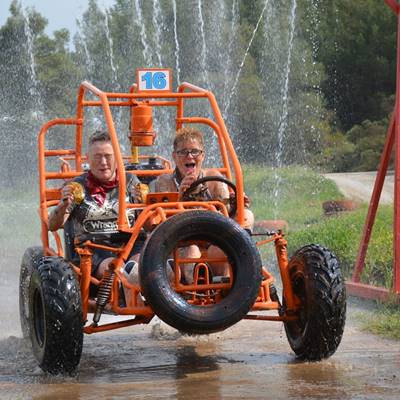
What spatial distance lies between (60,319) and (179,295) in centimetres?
64

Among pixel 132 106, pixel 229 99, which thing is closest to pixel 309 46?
pixel 229 99

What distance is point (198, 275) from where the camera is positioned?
5.84 m

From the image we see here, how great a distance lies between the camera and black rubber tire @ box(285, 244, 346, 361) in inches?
235

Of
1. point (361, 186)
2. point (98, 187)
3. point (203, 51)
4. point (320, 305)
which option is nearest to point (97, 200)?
point (98, 187)

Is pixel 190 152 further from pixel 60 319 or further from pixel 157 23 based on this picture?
pixel 157 23

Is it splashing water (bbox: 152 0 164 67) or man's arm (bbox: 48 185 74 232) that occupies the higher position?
splashing water (bbox: 152 0 164 67)

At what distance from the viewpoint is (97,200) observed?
6.69m

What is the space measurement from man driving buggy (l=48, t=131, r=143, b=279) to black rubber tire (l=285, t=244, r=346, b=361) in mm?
1034

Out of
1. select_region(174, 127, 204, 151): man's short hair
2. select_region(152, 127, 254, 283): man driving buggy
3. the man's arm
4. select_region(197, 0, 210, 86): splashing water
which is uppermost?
select_region(197, 0, 210, 86): splashing water

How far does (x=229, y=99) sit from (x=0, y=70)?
5100mm

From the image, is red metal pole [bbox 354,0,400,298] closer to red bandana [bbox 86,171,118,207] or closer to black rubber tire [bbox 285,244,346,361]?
black rubber tire [bbox 285,244,346,361]

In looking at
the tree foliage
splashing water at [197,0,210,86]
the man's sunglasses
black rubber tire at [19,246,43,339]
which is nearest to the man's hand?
black rubber tire at [19,246,43,339]

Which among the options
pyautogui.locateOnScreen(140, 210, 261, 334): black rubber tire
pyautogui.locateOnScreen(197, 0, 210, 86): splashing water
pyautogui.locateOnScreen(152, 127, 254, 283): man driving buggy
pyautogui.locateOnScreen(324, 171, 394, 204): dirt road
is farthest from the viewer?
pyautogui.locateOnScreen(197, 0, 210, 86): splashing water

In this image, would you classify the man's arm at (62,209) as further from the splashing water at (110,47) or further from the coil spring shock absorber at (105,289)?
the splashing water at (110,47)
